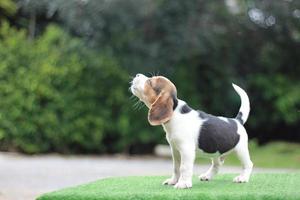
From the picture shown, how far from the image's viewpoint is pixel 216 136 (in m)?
4.96

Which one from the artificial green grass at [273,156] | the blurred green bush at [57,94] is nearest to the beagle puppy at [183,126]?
the artificial green grass at [273,156]

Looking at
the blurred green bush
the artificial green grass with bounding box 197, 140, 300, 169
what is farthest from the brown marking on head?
the artificial green grass with bounding box 197, 140, 300, 169

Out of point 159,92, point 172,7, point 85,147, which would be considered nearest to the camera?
point 159,92

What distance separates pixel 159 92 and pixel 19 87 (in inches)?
374

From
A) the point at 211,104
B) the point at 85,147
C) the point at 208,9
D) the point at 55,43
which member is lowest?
the point at 85,147

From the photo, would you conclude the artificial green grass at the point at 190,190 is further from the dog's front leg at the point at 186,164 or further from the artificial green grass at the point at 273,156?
the artificial green grass at the point at 273,156

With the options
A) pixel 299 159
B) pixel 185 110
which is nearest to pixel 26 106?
pixel 299 159

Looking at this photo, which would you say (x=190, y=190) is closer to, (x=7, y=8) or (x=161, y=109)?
(x=161, y=109)

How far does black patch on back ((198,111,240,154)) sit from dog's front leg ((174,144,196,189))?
11cm

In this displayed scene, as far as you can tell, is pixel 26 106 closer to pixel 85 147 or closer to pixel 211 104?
pixel 85 147

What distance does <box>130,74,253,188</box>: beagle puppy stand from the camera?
4867 millimetres

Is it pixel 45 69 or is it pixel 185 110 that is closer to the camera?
pixel 185 110

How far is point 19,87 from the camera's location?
13992mm

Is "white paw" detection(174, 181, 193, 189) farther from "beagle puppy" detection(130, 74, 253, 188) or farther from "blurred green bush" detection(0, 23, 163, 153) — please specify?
"blurred green bush" detection(0, 23, 163, 153)
